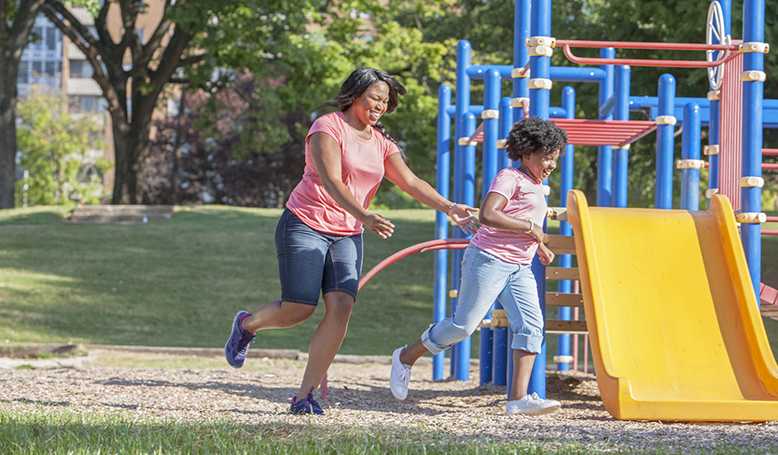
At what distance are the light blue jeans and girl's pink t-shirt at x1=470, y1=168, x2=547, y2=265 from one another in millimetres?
45

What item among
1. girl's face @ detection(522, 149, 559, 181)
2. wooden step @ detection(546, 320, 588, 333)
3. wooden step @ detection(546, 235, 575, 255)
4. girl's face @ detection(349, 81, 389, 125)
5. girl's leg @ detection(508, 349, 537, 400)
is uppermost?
girl's face @ detection(349, 81, 389, 125)

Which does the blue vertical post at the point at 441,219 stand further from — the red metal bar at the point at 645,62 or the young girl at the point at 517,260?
the young girl at the point at 517,260

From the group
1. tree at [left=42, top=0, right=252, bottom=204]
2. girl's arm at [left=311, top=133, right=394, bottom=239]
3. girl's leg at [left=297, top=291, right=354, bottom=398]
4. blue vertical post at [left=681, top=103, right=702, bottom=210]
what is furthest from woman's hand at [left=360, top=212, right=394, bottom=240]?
tree at [left=42, top=0, right=252, bottom=204]

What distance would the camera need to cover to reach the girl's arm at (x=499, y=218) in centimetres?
647

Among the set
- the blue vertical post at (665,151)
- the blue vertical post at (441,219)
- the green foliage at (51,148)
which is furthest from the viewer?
the green foliage at (51,148)

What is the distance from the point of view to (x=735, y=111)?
8000 millimetres

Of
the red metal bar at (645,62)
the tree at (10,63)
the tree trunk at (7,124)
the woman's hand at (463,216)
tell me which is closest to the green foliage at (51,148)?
the tree trunk at (7,124)

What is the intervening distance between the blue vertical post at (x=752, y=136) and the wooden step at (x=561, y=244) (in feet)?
3.40

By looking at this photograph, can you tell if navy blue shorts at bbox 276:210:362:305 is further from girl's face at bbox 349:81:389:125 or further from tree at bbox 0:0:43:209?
tree at bbox 0:0:43:209

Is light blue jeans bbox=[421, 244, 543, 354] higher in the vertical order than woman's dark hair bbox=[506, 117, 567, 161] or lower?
lower

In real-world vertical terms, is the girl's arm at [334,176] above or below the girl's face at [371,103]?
below

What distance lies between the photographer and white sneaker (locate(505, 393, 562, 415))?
6684mm

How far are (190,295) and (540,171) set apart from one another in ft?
39.6

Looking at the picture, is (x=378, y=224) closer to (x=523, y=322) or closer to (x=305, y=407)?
(x=305, y=407)
